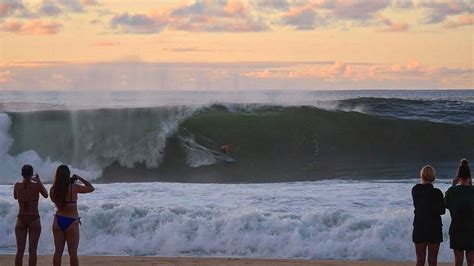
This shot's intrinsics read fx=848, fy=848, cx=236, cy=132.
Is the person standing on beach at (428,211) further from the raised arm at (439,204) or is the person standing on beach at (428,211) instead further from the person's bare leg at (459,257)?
the person's bare leg at (459,257)

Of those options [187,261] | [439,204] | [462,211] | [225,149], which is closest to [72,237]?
[187,261]

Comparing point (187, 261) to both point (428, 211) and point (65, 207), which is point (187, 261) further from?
point (428, 211)

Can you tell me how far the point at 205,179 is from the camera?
19.7 metres

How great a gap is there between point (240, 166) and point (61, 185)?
552 inches

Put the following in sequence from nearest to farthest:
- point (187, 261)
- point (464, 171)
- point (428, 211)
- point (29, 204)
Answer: point (464, 171) < point (428, 211) < point (29, 204) < point (187, 261)

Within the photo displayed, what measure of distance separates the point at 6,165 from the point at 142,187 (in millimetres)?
7835

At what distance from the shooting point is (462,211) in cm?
795

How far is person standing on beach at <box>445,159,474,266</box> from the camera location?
312 inches

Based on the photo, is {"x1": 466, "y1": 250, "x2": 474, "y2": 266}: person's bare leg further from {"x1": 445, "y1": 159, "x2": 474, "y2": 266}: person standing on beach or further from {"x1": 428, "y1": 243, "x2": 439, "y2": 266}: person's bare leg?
{"x1": 428, "y1": 243, "x2": 439, "y2": 266}: person's bare leg

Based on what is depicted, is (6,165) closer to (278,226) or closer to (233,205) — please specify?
(233,205)

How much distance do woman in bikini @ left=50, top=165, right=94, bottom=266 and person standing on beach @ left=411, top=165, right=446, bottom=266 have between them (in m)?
3.16

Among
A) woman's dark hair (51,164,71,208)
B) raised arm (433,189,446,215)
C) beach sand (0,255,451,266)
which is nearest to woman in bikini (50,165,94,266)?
woman's dark hair (51,164,71,208)

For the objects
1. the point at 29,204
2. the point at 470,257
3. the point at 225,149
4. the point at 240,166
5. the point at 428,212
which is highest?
the point at 225,149

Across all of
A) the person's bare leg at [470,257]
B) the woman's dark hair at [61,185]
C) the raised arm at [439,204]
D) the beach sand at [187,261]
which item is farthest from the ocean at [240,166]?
the woman's dark hair at [61,185]
